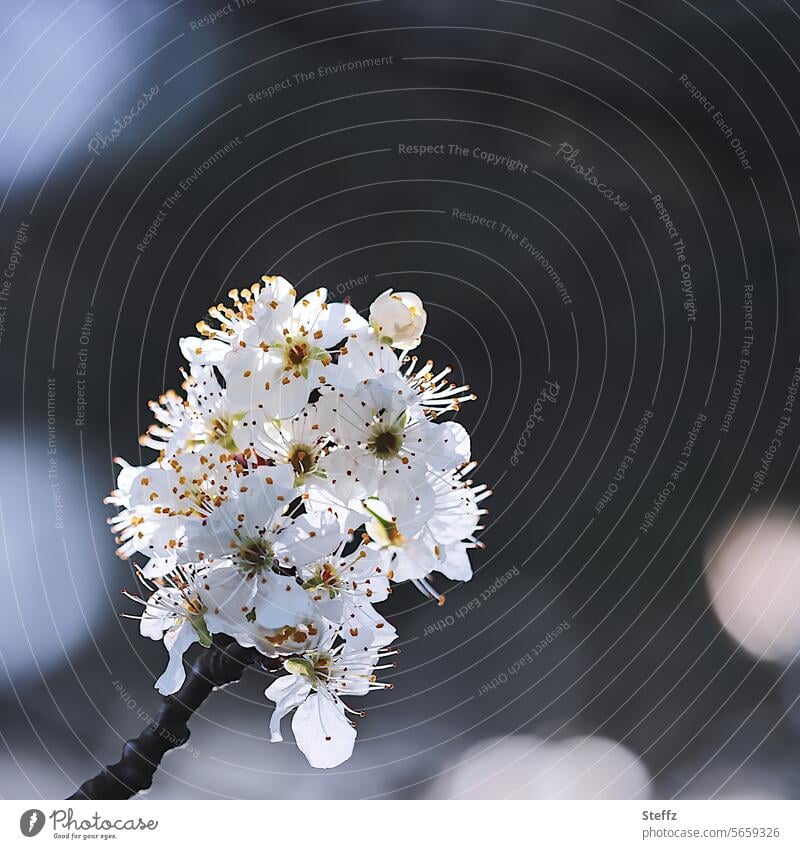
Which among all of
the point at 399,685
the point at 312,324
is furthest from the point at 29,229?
the point at 399,685

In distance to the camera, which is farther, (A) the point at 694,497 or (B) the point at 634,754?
(A) the point at 694,497

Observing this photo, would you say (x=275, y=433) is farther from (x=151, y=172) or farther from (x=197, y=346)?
(x=151, y=172)

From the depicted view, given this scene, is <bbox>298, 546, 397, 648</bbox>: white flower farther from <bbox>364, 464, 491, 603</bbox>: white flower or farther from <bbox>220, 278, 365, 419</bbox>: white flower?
<bbox>220, 278, 365, 419</bbox>: white flower

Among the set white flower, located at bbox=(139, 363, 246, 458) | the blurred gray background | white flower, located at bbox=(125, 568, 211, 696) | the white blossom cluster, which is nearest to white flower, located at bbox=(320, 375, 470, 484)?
the white blossom cluster

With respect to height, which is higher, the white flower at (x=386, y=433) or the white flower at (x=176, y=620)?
the white flower at (x=386, y=433)

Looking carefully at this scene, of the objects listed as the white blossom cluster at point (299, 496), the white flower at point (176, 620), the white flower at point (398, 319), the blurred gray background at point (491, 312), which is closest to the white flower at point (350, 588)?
the white blossom cluster at point (299, 496)

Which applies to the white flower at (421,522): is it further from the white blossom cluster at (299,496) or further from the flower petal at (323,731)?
the flower petal at (323,731)
